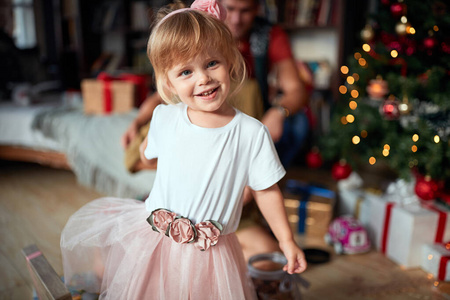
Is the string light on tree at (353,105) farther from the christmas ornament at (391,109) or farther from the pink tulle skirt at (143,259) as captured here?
the pink tulle skirt at (143,259)

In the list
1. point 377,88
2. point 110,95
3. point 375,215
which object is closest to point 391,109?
point 377,88

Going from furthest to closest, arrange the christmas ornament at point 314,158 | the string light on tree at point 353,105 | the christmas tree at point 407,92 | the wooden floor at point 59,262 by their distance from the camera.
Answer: the christmas ornament at point 314,158 → the string light on tree at point 353,105 → the christmas tree at point 407,92 → the wooden floor at point 59,262

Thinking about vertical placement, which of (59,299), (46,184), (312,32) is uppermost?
(312,32)

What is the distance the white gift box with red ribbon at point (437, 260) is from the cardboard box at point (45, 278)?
1.18m

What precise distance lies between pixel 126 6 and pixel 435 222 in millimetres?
2765

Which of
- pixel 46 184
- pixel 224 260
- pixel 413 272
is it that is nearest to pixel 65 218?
pixel 46 184

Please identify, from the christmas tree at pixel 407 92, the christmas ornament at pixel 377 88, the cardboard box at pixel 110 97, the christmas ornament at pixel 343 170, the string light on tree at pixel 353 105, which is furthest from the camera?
the cardboard box at pixel 110 97

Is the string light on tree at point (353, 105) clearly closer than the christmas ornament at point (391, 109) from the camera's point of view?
No

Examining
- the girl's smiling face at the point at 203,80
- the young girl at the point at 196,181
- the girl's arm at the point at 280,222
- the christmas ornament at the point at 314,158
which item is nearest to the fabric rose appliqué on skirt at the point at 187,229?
the young girl at the point at 196,181

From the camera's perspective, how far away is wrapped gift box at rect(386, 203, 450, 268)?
1375mm

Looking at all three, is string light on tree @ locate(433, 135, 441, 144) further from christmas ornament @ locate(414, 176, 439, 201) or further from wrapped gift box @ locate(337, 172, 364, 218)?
wrapped gift box @ locate(337, 172, 364, 218)

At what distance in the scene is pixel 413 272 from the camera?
4.54ft

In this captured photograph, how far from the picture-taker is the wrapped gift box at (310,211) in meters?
1.64

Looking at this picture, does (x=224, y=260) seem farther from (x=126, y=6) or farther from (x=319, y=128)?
(x=126, y=6)
